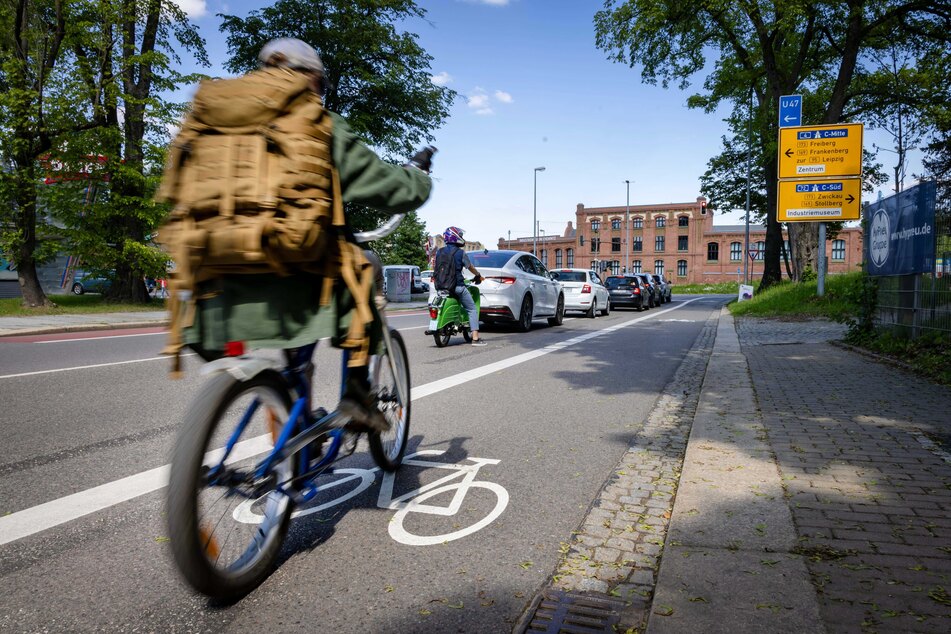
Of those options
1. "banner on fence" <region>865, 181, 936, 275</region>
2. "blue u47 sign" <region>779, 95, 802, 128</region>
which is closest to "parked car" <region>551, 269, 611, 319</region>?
"blue u47 sign" <region>779, 95, 802, 128</region>

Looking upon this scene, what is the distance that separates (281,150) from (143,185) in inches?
762

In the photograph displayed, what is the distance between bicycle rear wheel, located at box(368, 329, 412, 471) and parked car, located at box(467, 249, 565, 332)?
934 cm

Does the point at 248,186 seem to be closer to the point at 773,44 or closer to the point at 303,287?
the point at 303,287

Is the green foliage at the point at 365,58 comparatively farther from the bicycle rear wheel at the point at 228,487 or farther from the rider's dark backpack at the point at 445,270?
the bicycle rear wheel at the point at 228,487

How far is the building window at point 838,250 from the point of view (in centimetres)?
8325

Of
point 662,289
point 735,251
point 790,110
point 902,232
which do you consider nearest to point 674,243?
point 735,251

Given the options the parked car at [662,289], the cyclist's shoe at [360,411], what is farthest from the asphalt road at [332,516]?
the parked car at [662,289]

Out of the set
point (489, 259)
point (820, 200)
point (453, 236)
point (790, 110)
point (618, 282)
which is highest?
point (790, 110)

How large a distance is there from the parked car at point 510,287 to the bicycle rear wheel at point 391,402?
9.34m

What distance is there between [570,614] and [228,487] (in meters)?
1.27

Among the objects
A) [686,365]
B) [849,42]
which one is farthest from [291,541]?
[849,42]

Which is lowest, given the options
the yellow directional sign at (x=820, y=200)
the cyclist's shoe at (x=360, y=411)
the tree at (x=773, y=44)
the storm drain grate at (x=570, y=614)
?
the storm drain grate at (x=570, y=614)

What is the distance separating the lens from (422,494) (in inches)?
137

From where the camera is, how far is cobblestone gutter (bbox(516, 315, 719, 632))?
2.44 meters
